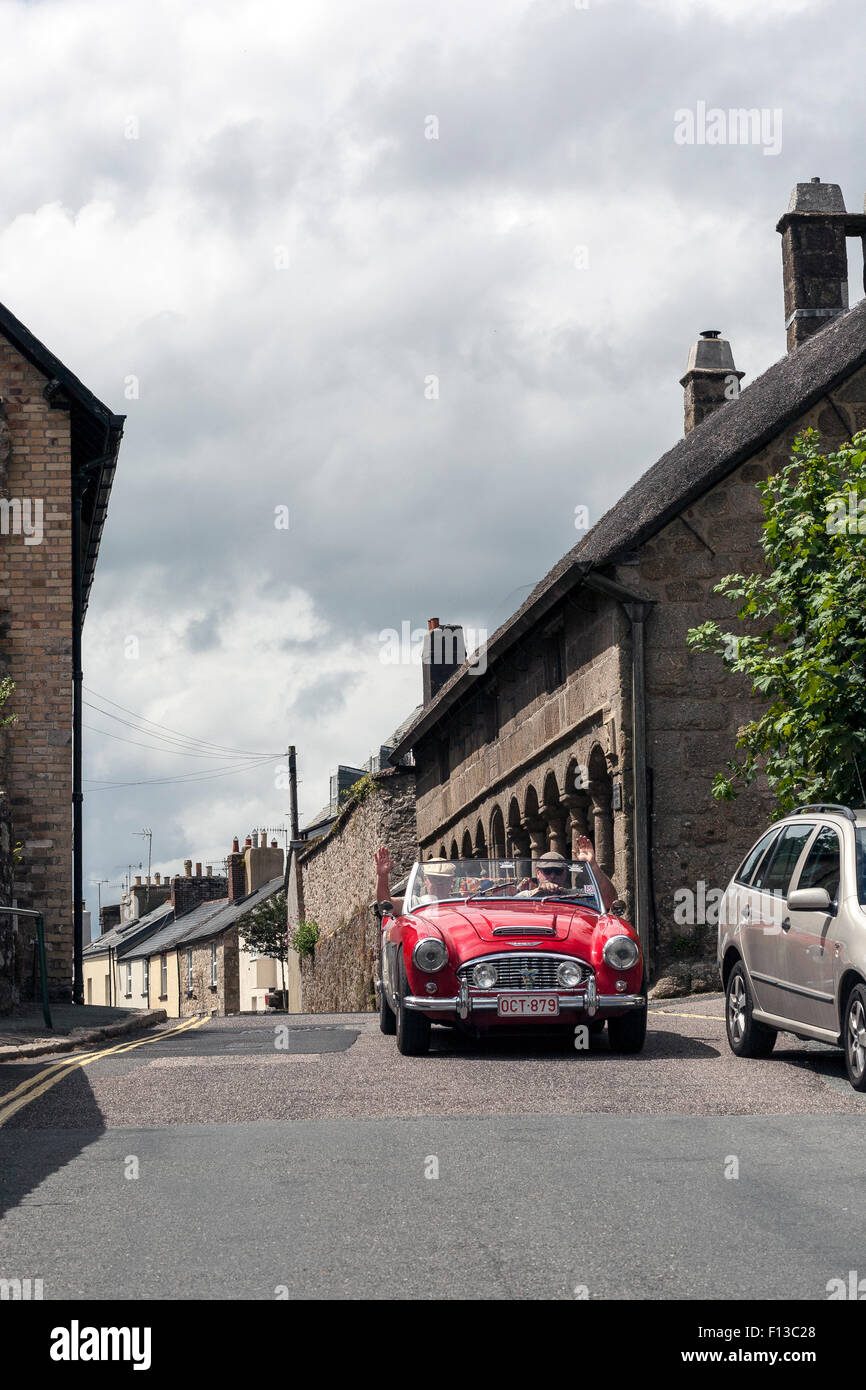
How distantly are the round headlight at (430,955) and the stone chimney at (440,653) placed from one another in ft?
106

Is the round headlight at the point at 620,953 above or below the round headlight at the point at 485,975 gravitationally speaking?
above

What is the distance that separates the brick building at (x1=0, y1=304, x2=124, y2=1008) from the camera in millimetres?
23609

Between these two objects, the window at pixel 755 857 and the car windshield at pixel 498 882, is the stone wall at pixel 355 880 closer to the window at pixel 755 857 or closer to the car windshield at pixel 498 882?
the car windshield at pixel 498 882

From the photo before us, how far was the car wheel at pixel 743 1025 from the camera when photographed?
11812 mm

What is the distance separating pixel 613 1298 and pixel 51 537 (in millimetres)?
20650

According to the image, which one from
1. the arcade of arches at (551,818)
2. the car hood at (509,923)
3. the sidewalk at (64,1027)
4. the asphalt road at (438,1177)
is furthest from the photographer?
the arcade of arches at (551,818)

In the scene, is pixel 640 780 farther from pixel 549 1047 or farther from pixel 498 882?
pixel 549 1047

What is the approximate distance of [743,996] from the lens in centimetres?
1200

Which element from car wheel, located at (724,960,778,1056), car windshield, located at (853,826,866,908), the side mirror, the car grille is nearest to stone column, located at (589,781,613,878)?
car wheel, located at (724,960,778,1056)

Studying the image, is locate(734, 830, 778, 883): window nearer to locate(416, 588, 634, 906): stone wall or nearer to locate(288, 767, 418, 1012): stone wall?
locate(416, 588, 634, 906): stone wall

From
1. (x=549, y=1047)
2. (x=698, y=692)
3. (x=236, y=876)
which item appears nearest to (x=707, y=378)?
(x=698, y=692)

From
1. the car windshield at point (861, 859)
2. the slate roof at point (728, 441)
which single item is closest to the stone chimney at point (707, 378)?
the slate roof at point (728, 441)

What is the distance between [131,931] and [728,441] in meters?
72.1

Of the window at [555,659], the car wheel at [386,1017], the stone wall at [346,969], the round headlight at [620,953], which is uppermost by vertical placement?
the window at [555,659]
